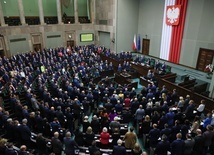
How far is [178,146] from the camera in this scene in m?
5.14

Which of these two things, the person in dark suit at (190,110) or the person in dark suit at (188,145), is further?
the person in dark suit at (190,110)

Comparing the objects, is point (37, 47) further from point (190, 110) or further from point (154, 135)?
point (154, 135)

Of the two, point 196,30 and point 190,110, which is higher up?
point 196,30

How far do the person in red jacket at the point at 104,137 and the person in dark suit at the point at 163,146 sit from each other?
5.23 feet

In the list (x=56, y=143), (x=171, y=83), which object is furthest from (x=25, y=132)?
(x=171, y=83)

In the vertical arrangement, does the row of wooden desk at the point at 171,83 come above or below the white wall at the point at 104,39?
below

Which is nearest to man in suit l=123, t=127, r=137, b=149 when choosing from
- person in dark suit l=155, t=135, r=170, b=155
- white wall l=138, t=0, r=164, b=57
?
person in dark suit l=155, t=135, r=170, b=155

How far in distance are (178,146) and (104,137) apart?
231cm

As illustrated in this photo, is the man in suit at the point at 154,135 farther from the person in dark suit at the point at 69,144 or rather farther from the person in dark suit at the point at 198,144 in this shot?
the person in dark suit at the point at 69,144

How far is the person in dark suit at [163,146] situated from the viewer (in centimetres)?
518

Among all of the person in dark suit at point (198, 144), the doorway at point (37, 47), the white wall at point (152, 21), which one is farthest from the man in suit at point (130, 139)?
the doorway at point (37, 47)

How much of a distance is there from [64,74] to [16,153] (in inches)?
326

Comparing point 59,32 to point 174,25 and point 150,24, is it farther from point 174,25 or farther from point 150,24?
point 174,25

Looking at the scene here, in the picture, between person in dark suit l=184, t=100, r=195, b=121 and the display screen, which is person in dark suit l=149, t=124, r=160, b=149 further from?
the display screen
